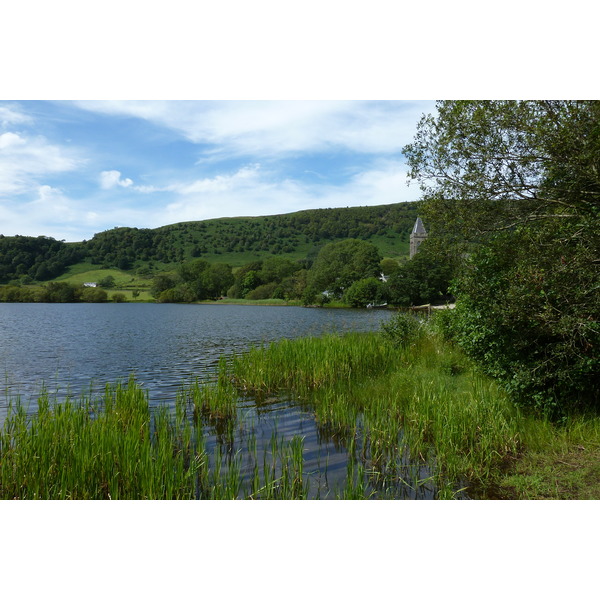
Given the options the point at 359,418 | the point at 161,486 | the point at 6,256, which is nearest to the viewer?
the point at 161,486

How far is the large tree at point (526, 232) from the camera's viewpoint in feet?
22.1

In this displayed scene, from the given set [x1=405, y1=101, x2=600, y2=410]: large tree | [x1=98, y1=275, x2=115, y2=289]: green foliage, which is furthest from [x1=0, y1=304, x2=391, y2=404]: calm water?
[x1=98, y1=275, x2=115, y2=289]: green foliage

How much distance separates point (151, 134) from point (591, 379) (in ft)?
37.9

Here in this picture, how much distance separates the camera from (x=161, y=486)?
18.5 feet

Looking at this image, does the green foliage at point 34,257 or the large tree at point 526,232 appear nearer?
the large tree at point 526,232

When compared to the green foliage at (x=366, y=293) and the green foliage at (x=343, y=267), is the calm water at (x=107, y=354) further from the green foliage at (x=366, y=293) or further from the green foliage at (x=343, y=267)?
the green foliage at (x=343, y=267)

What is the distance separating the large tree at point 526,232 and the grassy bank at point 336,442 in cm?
88

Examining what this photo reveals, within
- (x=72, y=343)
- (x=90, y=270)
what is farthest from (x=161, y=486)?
(x=90, y=270)

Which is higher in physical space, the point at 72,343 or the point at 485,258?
the point at 485,258

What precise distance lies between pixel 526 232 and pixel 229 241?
124m

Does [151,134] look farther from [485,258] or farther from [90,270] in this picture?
[90,270]

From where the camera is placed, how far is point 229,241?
12850 centimetres

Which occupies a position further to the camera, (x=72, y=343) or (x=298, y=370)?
(x=72, y=343)

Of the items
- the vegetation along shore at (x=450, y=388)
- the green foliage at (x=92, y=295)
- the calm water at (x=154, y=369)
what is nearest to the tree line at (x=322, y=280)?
the green foliage at (x=92, y=295)
